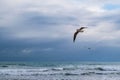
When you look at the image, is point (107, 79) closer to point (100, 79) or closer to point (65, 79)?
point (100, 79)

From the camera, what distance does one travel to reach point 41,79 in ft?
86.4

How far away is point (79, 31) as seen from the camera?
489 inches

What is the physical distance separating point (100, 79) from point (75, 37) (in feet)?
50.2

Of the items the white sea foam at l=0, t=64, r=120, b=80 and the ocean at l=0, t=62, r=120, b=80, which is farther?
the ocean at l=0, t=62, r=120, b=80

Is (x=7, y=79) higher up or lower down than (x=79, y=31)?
lower down

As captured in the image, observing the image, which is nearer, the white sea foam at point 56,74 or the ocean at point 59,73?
the white sea foam at point 56,74

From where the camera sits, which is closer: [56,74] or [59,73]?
[56,74]

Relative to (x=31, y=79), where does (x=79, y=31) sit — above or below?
above

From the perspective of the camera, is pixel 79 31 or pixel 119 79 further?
pixel 119 79

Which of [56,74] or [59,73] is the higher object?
[56,74]

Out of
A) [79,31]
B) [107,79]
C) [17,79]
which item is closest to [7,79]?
[17,79]

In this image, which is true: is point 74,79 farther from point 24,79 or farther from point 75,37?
point 75,37

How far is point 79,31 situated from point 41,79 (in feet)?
47.7

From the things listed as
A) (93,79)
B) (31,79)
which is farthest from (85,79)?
(31,79)
